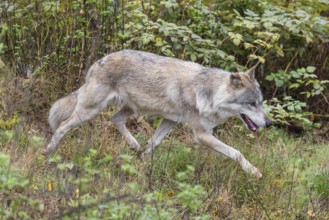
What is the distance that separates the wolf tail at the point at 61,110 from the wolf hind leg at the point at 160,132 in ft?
3.02

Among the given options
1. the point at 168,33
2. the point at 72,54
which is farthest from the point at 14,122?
the point at 168,33

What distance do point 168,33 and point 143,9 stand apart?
821 millimetres

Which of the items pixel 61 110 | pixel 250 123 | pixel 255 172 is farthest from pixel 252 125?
pixel 61 110

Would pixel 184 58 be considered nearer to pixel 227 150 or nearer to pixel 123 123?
pixel 123 123

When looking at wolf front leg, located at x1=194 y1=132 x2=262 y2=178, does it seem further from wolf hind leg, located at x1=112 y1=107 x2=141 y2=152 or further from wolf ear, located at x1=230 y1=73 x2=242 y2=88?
wolf hind leg, located at x1=112 y1=107 x2=141 y2=152

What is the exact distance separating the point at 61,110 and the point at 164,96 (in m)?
1.13

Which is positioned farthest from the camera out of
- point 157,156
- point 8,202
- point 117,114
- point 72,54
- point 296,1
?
point 296,1

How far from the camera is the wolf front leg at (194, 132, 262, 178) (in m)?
6.63

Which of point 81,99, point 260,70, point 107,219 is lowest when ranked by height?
point 260,70

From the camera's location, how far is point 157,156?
6.98 m

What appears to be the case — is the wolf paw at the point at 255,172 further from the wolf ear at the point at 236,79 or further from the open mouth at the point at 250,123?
the wolf ear at the point at 236,79

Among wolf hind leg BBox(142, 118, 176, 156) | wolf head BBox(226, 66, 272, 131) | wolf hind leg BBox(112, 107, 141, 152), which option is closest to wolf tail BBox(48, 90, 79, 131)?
wolf hind leg BBox(112, 107, 141, 152)

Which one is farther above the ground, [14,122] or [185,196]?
[185,196]

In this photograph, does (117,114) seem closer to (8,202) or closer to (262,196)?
(262,196)
